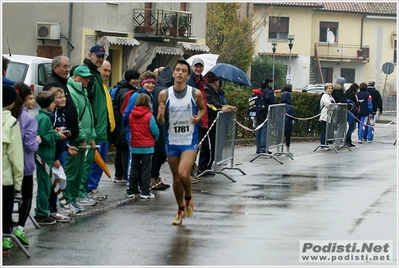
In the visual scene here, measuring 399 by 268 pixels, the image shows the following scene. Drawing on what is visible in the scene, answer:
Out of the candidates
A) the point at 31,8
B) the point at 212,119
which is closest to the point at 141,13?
the point at 31,8

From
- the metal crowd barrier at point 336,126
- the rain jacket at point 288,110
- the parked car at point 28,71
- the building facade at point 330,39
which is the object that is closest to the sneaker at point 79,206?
the parked car at point 28,71

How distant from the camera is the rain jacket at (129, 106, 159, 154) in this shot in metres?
13.0

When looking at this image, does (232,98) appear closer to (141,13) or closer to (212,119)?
(212,119)

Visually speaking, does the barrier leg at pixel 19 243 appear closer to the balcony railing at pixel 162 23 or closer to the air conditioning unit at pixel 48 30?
the air conditioning unit at pixel 48 30

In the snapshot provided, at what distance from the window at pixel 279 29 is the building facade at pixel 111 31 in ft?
97.3

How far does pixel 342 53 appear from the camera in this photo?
254 feet

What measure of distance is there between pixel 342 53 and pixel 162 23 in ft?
126

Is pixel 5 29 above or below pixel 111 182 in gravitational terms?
above

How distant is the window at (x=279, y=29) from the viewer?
7519 cm

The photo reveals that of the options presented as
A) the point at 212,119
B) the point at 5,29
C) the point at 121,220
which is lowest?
the point at 121,220

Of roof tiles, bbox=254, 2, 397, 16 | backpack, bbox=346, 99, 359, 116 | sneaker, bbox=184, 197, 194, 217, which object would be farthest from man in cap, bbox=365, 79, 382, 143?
roof tiles, bbox=254, 2, 397, 16

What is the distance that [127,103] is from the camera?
13953 mm

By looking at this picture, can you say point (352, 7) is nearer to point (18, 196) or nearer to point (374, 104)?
point (374, 104)

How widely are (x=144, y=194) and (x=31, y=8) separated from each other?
82.1ft
